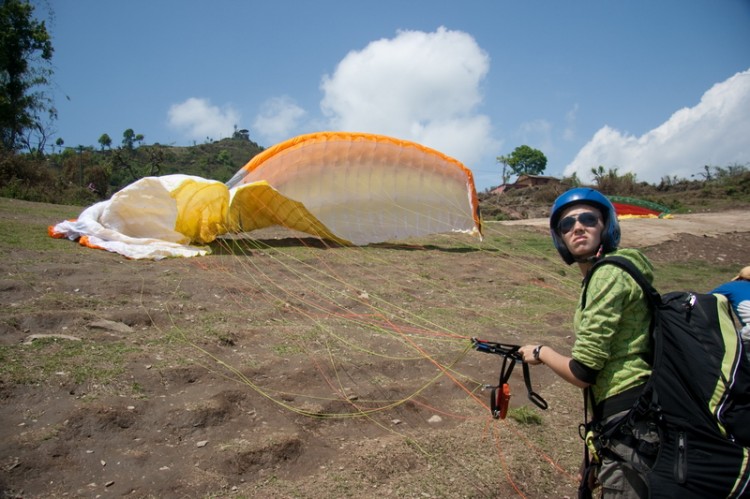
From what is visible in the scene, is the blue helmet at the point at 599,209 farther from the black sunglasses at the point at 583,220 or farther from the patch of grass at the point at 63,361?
the patch of grass at the point at 63,361

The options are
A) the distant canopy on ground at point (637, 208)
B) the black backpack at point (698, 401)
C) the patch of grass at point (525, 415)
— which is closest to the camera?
the black backpack at point (698, 401)

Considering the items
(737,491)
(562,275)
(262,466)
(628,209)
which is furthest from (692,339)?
(628,209)

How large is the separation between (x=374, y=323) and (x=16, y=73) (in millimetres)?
27883

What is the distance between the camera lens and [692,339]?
5.48ft

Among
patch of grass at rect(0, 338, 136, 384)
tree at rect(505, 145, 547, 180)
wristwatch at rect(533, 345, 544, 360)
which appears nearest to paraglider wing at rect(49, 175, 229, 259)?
patch of grass at rect(0, 338, 136, 384)

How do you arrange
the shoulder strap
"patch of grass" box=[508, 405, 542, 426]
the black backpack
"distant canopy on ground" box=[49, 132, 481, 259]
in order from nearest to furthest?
the black backpack
the shoulder strap
"patch of grass" box=[508, 405, 542, 426]
"distant canopy on ground" box=[49, 132, 481, 259]

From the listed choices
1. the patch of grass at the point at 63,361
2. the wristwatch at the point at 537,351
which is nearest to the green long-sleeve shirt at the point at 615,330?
the wristwatch at the point at 537,351

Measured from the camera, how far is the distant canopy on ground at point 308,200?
835 centimetres

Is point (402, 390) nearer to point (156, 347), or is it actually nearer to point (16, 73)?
point (156, 347)

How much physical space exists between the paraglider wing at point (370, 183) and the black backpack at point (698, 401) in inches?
320

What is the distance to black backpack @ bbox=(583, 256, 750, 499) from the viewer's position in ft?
5.16

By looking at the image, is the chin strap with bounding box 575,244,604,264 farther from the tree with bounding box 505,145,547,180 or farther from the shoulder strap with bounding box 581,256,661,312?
the tree with bounding box 505,145,547,180

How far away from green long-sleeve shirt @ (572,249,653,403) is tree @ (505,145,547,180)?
79110 mm

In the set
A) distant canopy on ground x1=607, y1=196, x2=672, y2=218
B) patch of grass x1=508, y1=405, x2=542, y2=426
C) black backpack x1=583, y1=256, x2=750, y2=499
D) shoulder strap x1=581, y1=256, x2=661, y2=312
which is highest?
distant canopy on ground x1=607, y1=196, x2=672, y2=218
